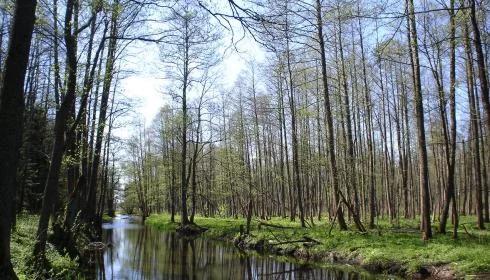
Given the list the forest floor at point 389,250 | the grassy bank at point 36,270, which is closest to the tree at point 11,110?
the grassy bank at point 36,270

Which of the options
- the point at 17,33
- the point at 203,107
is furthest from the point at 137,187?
the point at 17,33

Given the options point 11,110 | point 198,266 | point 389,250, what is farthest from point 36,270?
point 389,250

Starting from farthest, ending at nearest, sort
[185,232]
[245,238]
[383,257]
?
1. [185,232]
2. [245,238]
3. [383,257]

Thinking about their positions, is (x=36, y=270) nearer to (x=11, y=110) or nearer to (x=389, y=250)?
(x=11, y=110)

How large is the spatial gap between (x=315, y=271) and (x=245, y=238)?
8.92m

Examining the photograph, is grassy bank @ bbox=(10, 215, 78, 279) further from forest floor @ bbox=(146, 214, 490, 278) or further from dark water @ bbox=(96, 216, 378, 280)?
forest floor @ bbox=(146, 214, 490, 278)

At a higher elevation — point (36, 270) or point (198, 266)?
point (36, 270)

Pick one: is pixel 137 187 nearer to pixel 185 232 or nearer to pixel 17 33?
pixel 185 232

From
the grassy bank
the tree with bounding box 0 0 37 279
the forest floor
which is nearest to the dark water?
the forest floor

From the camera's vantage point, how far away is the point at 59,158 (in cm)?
1021

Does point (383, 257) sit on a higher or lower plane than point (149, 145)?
lower

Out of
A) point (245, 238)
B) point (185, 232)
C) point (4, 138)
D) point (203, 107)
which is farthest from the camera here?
point (203, 107)

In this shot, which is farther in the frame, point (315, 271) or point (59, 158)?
point (315, 271)

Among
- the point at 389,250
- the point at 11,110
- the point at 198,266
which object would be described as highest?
the point at 11,110
